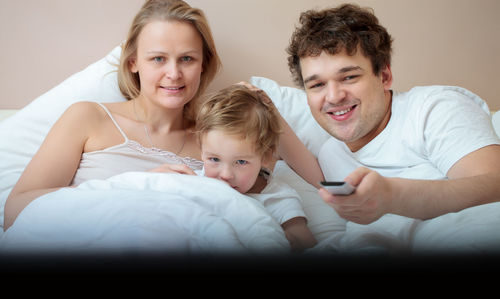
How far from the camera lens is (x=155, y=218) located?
584mm

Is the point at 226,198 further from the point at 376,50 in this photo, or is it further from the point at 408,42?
the point at 408,42

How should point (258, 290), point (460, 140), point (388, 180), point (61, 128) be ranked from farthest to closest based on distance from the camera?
point (61, 128) < point (460, 140) < point (388, 180) < point (258, 290)

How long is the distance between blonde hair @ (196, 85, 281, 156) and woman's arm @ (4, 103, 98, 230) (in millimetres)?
337

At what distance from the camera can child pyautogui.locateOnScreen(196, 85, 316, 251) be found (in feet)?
3.28

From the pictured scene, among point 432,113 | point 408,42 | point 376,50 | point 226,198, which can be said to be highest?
point 408,42

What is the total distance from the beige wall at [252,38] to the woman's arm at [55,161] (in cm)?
65

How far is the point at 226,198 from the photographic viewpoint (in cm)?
82

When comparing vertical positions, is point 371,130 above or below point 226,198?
above

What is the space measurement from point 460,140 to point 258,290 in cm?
84

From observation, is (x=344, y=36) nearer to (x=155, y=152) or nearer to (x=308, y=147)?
(x=308, y=147)

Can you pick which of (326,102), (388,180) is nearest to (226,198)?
(388,180)

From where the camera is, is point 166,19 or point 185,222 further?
point 166,19

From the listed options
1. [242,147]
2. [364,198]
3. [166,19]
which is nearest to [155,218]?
[364,198]

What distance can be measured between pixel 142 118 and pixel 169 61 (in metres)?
0.23
